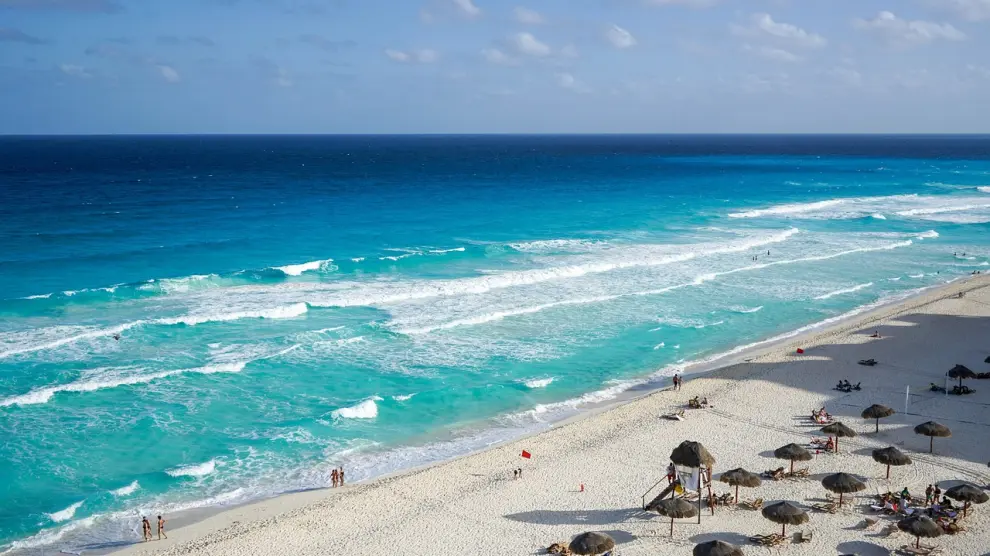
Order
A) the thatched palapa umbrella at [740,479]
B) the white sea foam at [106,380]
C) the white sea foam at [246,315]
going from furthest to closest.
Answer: the white sea foam at [246,315] → the white sea foam at [106,380] → the thatched palapa umbrella at [740,479]

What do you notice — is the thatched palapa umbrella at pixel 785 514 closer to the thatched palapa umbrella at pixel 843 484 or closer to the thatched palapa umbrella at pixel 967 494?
the thatched palapa umbrella at pixel 843 484

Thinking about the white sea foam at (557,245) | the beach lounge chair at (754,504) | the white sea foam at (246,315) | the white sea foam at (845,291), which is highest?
the white sea foam at (557,245)

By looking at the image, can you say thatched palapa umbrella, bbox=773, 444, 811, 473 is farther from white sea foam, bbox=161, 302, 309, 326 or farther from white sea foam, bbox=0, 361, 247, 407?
white sea foam, bbox=161, 302, 309, 326

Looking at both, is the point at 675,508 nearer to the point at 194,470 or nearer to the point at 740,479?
the point at 740,479

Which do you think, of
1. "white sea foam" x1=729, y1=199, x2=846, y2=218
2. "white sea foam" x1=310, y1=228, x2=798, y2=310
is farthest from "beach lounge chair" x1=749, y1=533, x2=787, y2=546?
"white sea foam" x1=729, y1=199, x2=846, y2=218

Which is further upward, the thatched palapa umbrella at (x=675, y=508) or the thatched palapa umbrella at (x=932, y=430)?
the thatched palapa umbrella at (x=932, y=430)

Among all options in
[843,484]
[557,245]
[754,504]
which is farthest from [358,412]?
[557,245]

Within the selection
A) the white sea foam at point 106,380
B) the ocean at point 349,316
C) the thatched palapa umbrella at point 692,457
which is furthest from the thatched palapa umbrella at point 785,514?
the white sea foam at point 106,380
